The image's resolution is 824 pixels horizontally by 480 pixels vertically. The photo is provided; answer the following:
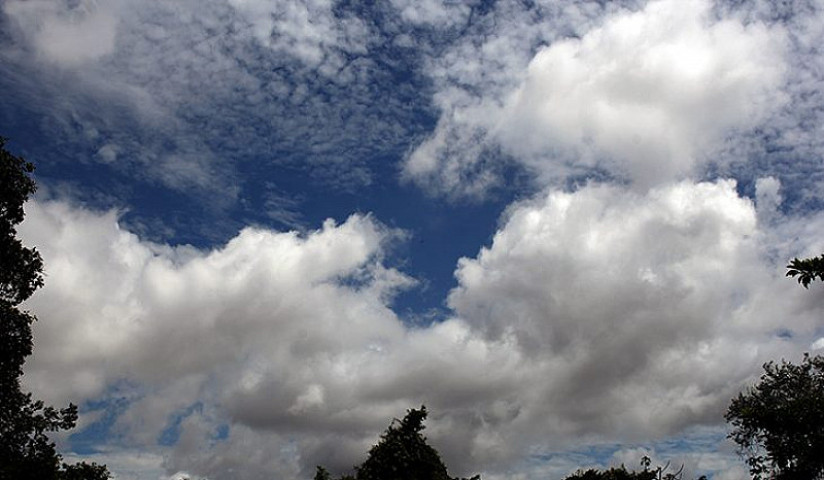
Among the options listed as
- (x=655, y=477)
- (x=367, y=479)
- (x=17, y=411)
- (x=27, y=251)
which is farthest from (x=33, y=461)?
(x=655, y=477)

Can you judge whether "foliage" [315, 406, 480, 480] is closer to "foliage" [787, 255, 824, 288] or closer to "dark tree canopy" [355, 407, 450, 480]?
"dark tree canopy" [355, 407, 450, 480]

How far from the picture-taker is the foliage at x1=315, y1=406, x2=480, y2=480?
103 ft

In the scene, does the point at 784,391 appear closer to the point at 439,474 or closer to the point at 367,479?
the point at 439,474

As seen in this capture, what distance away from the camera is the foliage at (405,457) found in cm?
3141

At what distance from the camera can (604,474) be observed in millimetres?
32750

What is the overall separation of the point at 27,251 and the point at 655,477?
94.3 feet

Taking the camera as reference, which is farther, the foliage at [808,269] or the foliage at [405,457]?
the foliage at [405,457]

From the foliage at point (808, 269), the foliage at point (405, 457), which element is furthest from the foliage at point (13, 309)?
the foliage at point (808, 269)

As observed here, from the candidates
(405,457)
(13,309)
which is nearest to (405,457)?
(405,457)

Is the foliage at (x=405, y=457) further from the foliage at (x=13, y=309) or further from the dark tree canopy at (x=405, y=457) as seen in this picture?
the foliage at (x=13, y=309)

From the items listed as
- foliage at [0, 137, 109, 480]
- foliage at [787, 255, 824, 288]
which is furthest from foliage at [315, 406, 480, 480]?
foliage at [787, 255, 824, 288]

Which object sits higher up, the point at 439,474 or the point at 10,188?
the point at 10,188

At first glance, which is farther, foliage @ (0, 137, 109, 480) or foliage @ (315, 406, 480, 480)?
foliage @ (315, 406, 480, 480)

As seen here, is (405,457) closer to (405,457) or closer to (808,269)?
(405,457)
